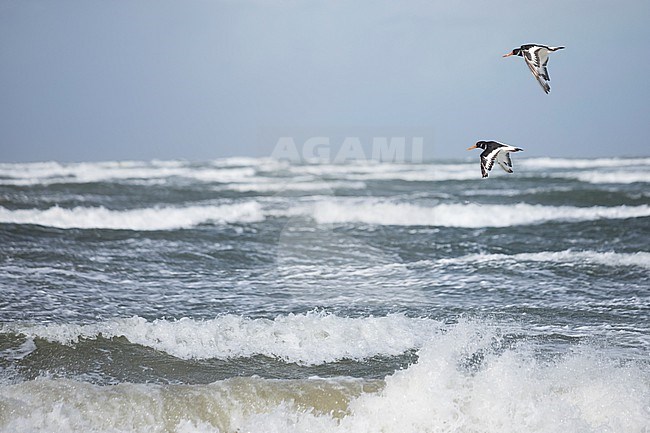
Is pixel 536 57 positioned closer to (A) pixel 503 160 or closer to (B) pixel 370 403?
(A) pixel 503 160

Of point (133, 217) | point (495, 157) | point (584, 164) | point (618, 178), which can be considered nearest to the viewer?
point (495, 157)

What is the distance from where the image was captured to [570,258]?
7195mm

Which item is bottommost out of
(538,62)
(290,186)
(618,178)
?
(290,186)

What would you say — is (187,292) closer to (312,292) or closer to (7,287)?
(312,292)

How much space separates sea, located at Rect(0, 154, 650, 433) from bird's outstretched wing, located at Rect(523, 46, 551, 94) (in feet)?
4.77

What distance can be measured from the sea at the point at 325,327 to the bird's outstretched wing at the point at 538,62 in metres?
1.45

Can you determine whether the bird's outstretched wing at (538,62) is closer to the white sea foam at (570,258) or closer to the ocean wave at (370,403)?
the ocean wave at (370,403)

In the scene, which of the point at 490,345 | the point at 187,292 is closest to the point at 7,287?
the point at 187,292

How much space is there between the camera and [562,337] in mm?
4270

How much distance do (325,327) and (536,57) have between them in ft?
6.65

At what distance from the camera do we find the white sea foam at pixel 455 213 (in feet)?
35.6

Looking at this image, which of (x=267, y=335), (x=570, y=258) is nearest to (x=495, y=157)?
(x=267, y=335)

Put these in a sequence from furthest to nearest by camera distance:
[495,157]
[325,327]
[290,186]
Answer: [290,186], [325,327], [495,157]

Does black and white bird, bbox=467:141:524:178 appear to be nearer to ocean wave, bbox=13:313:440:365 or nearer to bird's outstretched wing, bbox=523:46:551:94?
bird's outstretched wing, bbox=523:46:551:94
